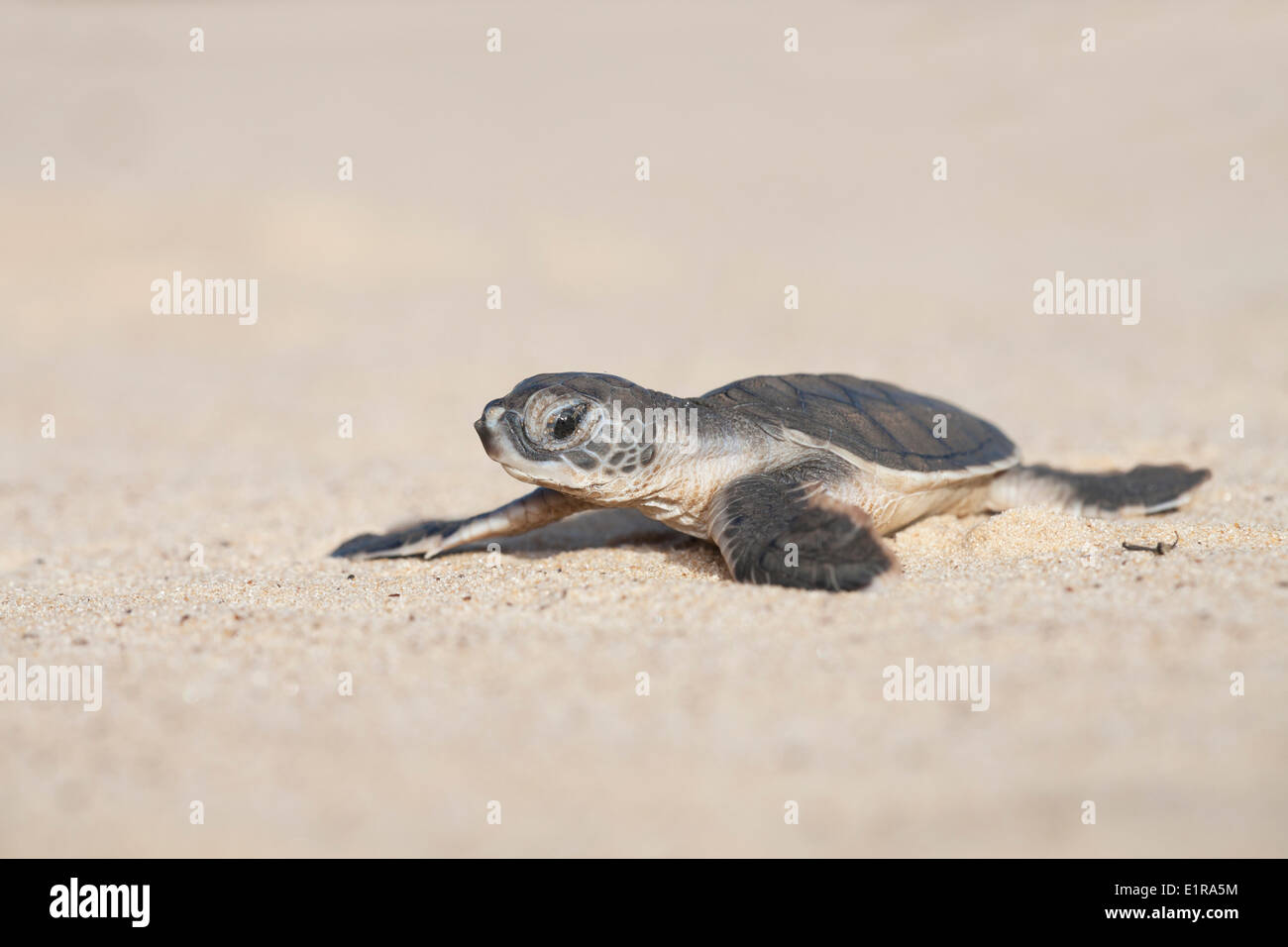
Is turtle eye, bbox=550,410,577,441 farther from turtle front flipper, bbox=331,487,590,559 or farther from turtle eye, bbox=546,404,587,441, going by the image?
turtle front flipper, bbox=331,487,590,559

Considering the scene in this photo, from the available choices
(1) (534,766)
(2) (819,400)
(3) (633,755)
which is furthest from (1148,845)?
(2) (819,400)

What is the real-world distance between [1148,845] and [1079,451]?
4.19 meters

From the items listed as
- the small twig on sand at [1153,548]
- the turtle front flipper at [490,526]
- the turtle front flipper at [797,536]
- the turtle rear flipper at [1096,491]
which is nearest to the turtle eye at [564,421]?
the turtle front flipper at [490,526]

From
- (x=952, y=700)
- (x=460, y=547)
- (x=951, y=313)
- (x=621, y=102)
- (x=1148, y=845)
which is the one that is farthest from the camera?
(x=621, y=102)

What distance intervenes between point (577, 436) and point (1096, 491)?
2.45 meters

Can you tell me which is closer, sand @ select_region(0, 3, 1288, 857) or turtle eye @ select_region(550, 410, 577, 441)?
sand @ select_region(0, 3, 1288, 857)

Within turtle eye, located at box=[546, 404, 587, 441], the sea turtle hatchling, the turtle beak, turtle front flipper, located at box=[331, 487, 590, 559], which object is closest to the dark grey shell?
the sea turtle hatchling

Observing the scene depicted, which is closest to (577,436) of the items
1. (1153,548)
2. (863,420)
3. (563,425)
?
(563,425)

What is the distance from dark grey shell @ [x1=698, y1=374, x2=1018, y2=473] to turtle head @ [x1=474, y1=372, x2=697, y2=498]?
434mm

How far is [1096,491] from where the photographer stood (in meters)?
4.32

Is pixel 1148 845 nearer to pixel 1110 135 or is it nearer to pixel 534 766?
pixel 534 766

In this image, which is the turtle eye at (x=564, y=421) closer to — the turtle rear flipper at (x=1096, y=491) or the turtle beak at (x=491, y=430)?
the turtle beak at (x=491, y=430)

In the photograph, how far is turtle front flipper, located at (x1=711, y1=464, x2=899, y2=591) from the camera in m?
2.98

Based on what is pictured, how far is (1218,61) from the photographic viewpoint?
17.5 metres
